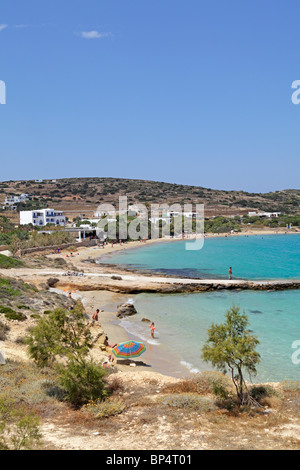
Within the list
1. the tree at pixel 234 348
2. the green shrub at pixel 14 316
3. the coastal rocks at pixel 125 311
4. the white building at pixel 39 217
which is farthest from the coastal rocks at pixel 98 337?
the white building at pixel 39 217

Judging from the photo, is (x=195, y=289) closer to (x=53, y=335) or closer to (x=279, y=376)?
(x=279, y=376)

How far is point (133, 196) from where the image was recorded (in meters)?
166

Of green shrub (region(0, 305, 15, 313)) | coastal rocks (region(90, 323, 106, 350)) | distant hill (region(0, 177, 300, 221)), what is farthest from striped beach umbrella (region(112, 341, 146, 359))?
distant hill (region(0, 177, 300, 221))

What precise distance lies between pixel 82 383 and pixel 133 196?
156m

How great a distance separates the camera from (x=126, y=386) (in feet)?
42.1

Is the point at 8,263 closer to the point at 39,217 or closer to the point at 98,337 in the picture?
the point at 98,337

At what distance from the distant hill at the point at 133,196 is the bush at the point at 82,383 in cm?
11650

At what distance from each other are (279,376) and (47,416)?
9798 mm

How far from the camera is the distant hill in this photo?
147250 mm

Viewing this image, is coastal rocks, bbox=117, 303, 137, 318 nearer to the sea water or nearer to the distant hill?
the sea water

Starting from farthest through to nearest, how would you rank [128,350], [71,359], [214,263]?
[214,263] < [128,350] < [71,359]

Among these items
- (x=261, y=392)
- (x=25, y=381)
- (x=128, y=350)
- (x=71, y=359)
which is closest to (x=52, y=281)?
(x=128, y=350)

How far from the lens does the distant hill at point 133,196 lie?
483 feet

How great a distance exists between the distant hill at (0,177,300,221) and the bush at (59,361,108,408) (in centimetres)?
11650
